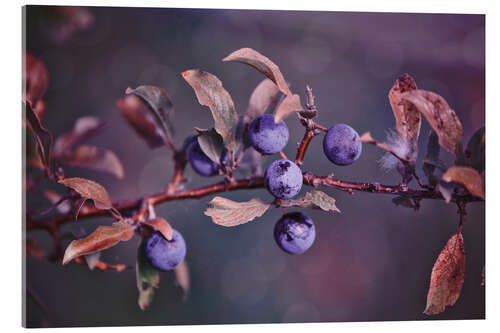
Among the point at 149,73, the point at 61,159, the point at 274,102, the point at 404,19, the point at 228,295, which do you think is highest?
the point at 404,19

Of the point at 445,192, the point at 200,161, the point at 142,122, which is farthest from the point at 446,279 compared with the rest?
the point at 142,122

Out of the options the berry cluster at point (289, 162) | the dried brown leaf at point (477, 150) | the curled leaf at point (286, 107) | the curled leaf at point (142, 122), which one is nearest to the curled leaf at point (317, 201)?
the berry cluster at point (289, 162)

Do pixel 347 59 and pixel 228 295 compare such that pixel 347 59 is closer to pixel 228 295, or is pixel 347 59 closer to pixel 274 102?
pixel 274 102

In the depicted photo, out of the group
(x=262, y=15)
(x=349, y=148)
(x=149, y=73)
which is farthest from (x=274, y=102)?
(x=149, y=73)

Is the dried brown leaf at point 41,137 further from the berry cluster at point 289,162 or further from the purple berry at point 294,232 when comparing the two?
the purple berry at point 294,232

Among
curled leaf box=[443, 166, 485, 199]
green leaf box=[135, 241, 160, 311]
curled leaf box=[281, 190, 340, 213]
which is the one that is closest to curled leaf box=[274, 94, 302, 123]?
curled leaf box=[281, 190, 340, 213]

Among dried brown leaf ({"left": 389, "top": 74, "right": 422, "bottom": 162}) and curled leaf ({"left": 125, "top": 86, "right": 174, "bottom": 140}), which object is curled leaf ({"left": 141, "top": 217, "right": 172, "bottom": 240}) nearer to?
curled leaf ({"left": 125, "top": 86, "right": 174, "bottom": 140})
